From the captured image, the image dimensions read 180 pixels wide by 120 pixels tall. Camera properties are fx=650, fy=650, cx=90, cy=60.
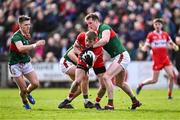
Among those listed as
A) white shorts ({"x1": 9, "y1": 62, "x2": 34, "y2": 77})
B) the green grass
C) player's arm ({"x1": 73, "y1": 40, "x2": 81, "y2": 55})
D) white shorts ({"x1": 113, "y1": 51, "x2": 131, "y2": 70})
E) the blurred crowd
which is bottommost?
the green grass

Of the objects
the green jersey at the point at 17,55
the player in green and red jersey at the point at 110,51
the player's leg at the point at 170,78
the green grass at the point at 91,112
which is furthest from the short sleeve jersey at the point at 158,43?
the green jersey at the point at 17,55

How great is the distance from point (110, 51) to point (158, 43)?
240 inches

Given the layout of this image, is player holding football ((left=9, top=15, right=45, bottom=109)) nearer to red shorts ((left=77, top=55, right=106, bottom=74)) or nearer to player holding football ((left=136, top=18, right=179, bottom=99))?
red shorts ((left=77, top=55, right=106, bottom=74))

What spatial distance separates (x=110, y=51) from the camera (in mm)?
17609

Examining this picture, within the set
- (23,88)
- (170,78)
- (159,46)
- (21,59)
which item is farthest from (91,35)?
(159,46)

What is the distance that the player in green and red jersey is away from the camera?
669 inches

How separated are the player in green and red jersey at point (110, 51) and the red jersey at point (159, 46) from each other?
570cm

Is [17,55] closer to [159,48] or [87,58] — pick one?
[87,58]

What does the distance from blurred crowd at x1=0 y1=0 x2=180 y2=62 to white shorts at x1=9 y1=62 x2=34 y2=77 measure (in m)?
12.9

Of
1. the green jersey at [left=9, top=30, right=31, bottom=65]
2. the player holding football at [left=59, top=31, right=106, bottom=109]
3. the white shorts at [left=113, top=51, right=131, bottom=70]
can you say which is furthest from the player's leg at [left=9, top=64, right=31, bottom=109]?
the white shorts at [left=113, top=51, right=131, bottom=70]

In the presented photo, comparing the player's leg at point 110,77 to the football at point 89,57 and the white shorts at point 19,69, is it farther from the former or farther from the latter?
the white shorts at point 19,69

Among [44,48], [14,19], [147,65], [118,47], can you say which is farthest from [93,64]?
[14,19]

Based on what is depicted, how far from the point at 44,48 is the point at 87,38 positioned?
16.1 metres

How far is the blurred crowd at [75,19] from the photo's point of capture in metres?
31.0
